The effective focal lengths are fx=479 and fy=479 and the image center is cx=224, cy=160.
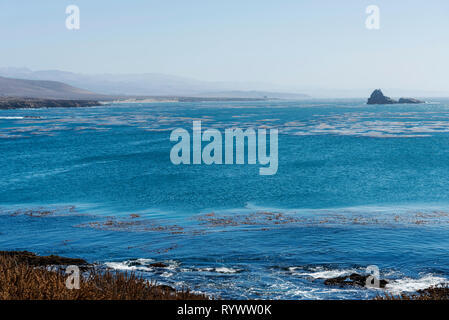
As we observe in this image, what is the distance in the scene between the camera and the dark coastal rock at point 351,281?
16422 mm

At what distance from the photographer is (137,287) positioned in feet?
38.0

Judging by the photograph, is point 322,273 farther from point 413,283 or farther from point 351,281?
point 413,283

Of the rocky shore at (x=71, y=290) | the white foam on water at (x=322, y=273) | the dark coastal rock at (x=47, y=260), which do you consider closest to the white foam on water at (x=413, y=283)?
the white foam on water at (x=322, y=273)

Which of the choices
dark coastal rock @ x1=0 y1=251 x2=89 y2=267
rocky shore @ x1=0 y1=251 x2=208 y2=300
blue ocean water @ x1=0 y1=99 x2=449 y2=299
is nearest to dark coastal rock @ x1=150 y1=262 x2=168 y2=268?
blue ocean water @ x1=0 y1=99 x2=449 y2=299

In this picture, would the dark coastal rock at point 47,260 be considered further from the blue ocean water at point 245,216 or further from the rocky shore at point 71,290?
the rocky shore at point 71,290

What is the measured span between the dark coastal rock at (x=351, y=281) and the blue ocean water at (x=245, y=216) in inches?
15.8

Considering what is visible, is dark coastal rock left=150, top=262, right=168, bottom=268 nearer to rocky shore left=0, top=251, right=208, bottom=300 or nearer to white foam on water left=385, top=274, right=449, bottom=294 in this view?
rocky shore left=0, top=251, right=208, bottom=300

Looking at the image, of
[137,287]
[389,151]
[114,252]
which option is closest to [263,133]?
[389,151]

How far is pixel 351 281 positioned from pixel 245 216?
13051 mm

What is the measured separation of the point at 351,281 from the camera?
659 inches

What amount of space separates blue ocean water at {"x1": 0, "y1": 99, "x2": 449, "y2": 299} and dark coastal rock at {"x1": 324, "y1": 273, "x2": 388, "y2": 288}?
0.40 m

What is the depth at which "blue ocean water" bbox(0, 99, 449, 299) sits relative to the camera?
1817 centimetres

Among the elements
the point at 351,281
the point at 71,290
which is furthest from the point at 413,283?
the point at 71,290
